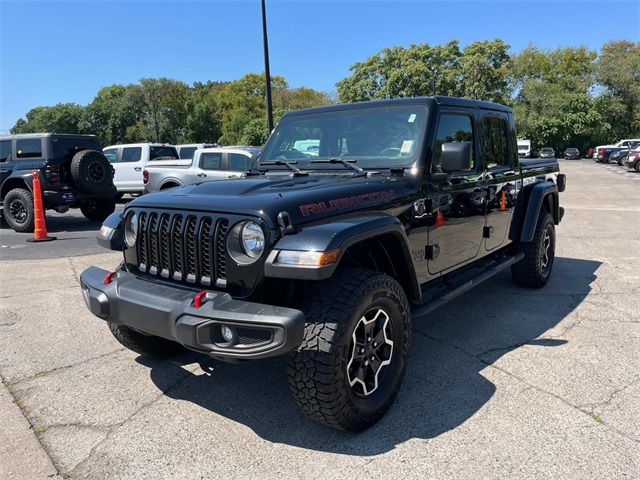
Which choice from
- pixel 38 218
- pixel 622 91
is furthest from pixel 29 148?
pixel 622 91

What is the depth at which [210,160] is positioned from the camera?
39.4 ft

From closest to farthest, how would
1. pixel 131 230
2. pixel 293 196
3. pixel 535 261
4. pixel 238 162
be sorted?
1. pixel 293 196
2. pixel 131 230
3. pixel 535 261
4. pixel 238 162

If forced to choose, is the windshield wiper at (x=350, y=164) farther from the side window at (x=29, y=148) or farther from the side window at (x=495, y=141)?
the side window at (x=29, y=148)

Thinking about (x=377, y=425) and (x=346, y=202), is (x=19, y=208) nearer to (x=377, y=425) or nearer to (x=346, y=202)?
(x=346, y=202)

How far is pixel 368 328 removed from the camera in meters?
2.86

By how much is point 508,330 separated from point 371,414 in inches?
80.7

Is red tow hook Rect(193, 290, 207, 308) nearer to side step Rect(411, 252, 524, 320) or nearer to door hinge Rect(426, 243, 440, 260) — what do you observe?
side step Rect(411, 252, 524, 320)

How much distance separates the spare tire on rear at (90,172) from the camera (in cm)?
1027

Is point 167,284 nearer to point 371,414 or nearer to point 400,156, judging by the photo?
point 371,414

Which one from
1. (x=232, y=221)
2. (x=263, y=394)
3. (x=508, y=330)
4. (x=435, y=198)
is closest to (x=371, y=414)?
(x=263, y=394)

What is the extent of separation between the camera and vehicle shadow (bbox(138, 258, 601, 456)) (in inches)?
112

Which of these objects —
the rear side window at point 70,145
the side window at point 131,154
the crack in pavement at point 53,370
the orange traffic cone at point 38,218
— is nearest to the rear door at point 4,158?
the rear side window at point 70,145

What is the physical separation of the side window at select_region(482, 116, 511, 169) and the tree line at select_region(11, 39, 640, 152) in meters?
27.2

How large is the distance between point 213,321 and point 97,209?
1042 centimetres
